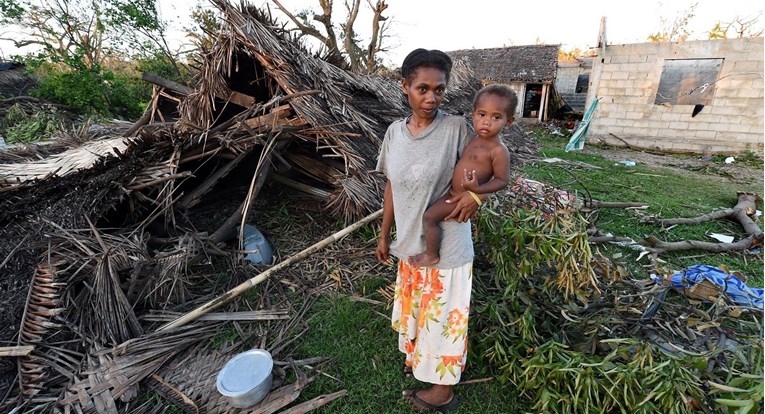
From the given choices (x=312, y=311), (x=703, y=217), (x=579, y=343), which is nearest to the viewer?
(x=579, y=343)

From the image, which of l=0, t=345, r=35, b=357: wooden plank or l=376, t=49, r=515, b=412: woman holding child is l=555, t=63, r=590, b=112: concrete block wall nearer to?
l=376, t=49, r=515, b=412: woman holding child

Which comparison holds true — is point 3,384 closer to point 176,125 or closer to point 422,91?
point 176,125

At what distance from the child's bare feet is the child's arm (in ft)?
1.25

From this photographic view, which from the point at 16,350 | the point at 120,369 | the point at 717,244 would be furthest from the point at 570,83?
the point at 16,350

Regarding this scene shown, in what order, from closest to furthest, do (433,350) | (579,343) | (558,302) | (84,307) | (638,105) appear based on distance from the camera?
1. (433,350)
2. (579,343)
3. (558,302)
4. (84,307)
5. (638,105)

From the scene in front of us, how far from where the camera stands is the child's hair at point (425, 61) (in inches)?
53.7

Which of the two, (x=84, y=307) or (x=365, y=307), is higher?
(x=84, y=307)

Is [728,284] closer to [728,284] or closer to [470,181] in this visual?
[728,284]

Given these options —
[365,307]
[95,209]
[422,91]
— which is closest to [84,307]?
[95,209]

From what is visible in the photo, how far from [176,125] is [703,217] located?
6550 millimetres

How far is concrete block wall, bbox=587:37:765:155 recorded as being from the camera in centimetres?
891

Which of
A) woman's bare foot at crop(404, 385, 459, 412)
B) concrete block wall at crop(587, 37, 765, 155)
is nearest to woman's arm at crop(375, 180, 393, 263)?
woman's bare foot at crop(404, 385, 459, 412)

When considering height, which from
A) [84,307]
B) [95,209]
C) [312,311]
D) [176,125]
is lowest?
[312,311]

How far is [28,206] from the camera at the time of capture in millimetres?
2623
